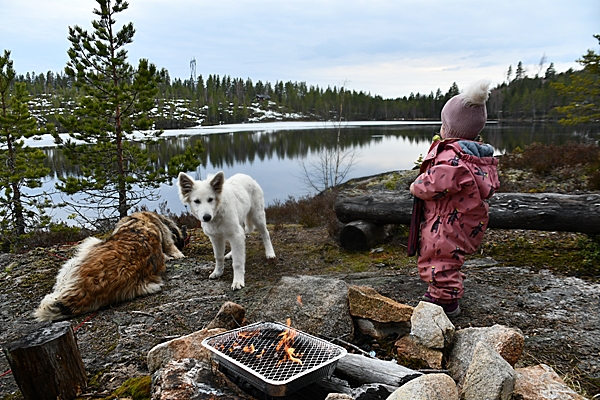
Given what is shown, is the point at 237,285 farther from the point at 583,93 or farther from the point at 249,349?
the point at 583,93

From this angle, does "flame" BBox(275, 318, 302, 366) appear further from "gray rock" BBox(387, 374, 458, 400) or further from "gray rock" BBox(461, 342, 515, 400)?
"gray rock" BBox(461, 342, 515, 400)

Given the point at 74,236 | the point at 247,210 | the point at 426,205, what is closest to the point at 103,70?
the point at 74,236

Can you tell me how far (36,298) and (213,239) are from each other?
2840 mm

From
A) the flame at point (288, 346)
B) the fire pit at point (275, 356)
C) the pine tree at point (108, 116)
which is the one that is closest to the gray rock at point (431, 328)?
the fire pit at point (275, 356)

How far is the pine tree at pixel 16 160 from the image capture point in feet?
33.8

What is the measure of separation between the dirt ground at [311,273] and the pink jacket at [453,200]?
715 mm

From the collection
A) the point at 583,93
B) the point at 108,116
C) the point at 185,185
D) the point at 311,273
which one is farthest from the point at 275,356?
the point at 583,93

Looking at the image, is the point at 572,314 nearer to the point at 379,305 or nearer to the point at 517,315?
the point at 517,315

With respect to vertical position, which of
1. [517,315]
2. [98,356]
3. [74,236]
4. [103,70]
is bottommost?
[74,236]

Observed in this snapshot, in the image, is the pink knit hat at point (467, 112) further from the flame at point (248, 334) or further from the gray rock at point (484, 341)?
the flame at point (248, 334)

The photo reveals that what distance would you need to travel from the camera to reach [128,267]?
5.31 m

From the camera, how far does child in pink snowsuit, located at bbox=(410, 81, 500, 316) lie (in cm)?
374

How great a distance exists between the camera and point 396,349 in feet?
10.7

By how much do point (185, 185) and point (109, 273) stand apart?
5.39 feet
